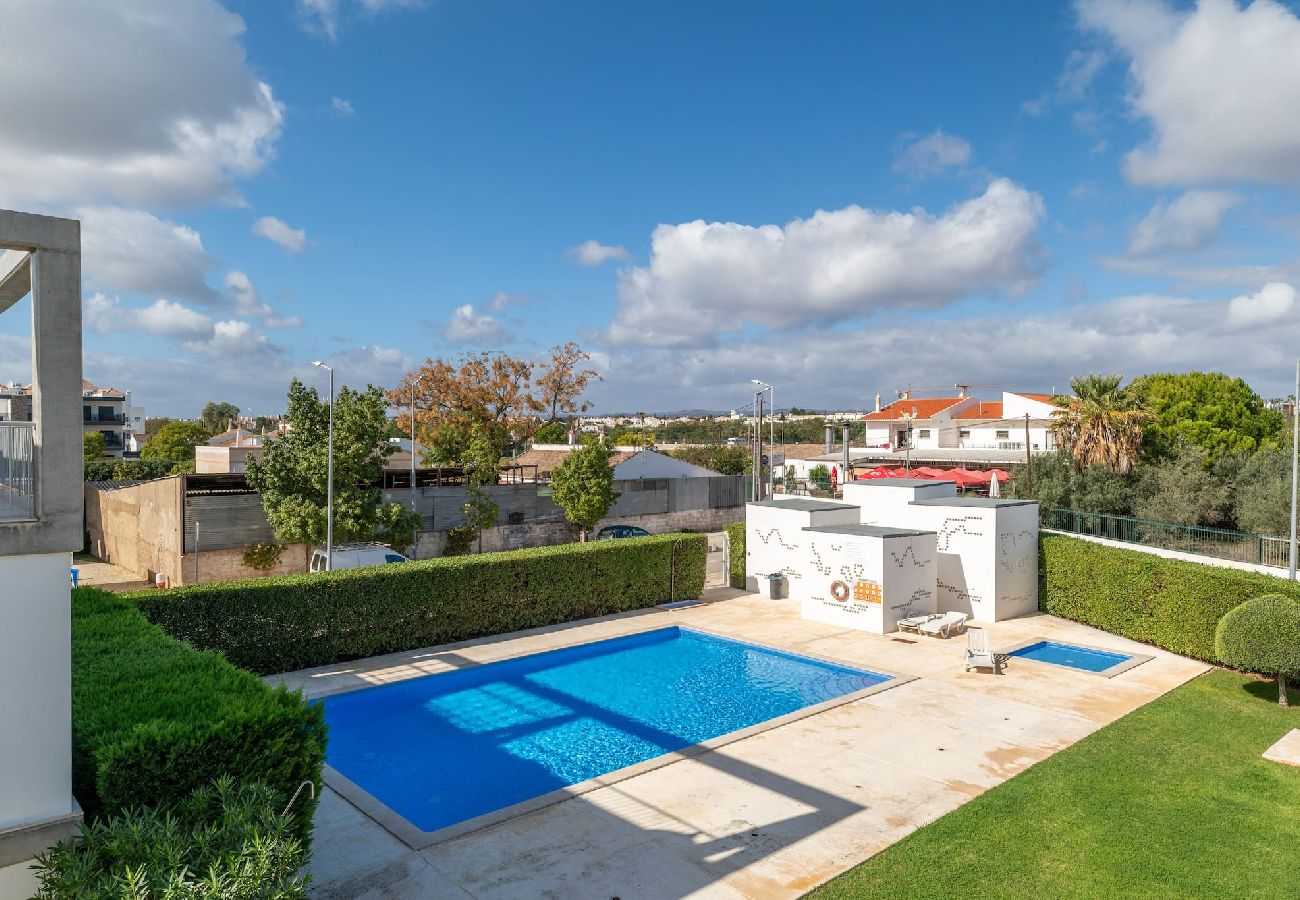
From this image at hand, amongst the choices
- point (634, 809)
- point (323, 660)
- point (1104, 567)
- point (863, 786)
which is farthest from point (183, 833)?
point (1104, 567)

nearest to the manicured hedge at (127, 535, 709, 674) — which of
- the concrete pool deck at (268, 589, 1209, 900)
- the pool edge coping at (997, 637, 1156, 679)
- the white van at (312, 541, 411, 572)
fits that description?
the concrete pool deck at (268, 589, 1209, 900)

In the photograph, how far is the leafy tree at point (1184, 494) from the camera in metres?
30.5

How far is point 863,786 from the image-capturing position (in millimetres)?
10930

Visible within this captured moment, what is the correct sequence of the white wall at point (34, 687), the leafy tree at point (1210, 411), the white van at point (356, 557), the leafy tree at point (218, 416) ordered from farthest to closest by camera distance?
the leafy tree at point (218, 416), the leafy tree at point (1210, 411), the white van at point (356, 557), the white wall at point (34, 687)

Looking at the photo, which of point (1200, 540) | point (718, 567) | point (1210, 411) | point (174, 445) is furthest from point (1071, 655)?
point (174, 445)

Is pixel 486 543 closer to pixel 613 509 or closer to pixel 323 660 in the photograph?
pixel 613 509

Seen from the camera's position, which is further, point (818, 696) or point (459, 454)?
point (459, 454)

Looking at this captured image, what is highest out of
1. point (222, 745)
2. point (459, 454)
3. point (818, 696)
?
point (459, 454)

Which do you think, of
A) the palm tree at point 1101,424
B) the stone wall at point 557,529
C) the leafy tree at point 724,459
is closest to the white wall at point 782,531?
the stone wall at point 557,529

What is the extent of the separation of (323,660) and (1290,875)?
1628cm

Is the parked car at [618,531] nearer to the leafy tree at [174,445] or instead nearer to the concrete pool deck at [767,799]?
the concrete pool deck at [767,799]

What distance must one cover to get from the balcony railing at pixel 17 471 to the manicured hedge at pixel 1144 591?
1981cm

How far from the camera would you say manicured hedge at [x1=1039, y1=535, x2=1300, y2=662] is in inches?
661

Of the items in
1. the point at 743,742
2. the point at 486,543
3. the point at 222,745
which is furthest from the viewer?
the point at 486,543
